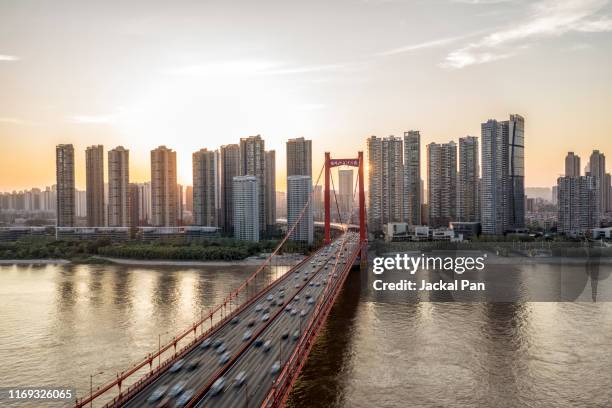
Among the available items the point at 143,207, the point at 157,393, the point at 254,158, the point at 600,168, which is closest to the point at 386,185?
the point at 254,158

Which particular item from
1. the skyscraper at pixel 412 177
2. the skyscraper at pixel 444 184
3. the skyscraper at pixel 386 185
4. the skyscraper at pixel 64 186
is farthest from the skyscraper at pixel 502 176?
the skyscraper at pixel 64 186

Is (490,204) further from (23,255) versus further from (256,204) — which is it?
(23,255)

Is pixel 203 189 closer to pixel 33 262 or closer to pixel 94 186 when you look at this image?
pixel 94 186

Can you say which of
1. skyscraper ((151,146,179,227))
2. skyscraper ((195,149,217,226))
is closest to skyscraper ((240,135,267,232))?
skyscraper ((195,149,217,226))

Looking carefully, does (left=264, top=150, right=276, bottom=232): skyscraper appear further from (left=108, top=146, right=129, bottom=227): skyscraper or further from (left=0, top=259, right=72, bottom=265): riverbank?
(left=0, top=259, right=72, bottom=265): riverbank

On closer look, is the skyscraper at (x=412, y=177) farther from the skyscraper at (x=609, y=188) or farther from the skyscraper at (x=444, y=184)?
the skyscraper at (x=609, y=188)

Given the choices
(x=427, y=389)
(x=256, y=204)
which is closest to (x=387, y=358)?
(x=427, y=389)
